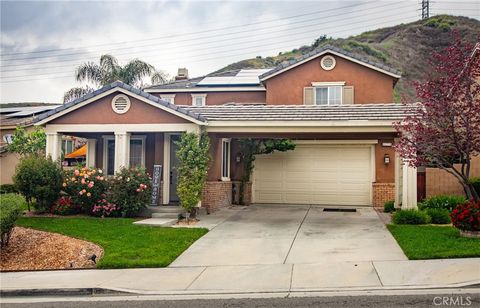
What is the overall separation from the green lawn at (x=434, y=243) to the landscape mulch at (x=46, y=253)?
21.6ft

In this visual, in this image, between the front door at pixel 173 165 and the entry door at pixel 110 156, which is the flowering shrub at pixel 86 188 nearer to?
the front door at pixel 173 165

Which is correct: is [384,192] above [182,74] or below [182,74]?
below

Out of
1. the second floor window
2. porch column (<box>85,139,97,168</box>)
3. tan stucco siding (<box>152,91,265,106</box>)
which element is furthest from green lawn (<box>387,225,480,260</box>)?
tan stucco siding (<box>152,91,265,106</box>)

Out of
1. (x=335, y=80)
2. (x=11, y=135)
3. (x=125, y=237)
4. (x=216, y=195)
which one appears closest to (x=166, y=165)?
(x=216, y=195)

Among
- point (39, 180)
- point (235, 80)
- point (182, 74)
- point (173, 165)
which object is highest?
point (182, 74)

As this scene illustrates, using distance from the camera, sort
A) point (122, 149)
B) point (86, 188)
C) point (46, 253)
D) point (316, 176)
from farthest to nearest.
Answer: point (316, 176) → point (122, 149) → point (86, 188) → point (46, 253)

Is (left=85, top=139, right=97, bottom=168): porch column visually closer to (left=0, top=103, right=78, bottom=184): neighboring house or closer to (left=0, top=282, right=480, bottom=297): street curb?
(left=0, top=103, right=78, bottom=184): neighboring house

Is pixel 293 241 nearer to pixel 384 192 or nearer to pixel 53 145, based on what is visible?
pixel 384 192

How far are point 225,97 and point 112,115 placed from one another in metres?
10.1

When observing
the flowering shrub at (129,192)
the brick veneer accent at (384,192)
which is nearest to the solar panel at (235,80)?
the brick veneer accent at (384,192)

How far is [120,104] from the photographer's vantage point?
16.5 metres

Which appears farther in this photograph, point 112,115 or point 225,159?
point 225,159

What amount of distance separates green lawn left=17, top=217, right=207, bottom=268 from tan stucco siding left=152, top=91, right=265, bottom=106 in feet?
39.0

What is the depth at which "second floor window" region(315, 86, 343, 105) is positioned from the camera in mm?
22328
